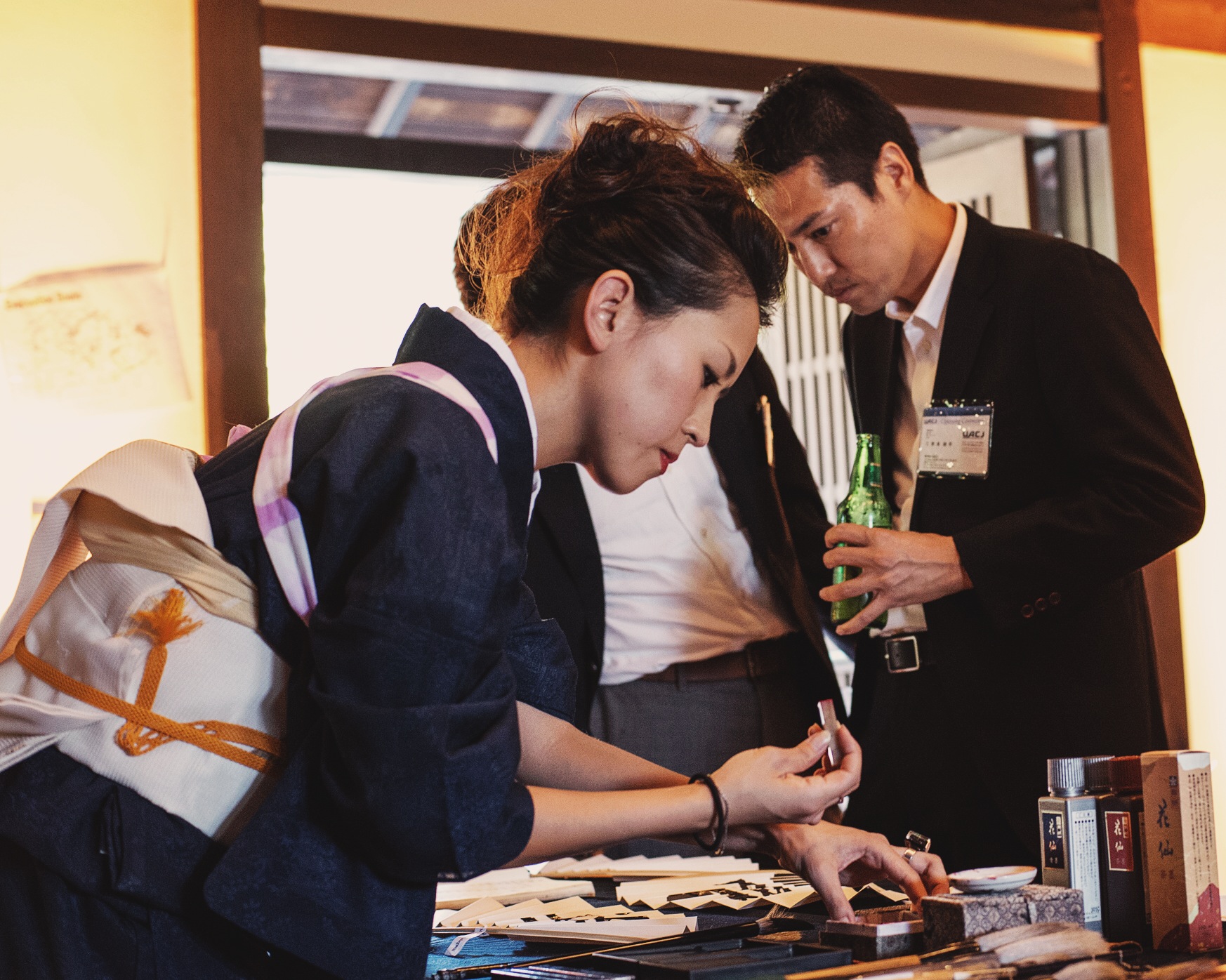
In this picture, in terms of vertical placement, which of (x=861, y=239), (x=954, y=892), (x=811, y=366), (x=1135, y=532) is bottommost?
(x=954, y=892)

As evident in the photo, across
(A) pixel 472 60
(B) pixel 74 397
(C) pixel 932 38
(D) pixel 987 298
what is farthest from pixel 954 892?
(C) pixel 932 38

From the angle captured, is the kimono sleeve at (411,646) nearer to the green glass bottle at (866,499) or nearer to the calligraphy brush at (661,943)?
the calligraphy brush at (661,943)

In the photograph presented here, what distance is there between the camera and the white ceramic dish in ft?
3.57

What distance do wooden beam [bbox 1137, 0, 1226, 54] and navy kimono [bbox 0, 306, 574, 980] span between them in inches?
118

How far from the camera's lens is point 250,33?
2.55m

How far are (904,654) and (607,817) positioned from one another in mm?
1088

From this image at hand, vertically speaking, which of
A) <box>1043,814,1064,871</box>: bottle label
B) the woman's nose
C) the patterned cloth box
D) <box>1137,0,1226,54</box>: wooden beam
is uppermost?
<box>1137,0,1226,54</box>: wooden beam

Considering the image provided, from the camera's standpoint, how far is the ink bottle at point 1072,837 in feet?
3.74

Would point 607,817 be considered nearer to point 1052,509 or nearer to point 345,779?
point 345,779

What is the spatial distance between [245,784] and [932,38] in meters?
2.71

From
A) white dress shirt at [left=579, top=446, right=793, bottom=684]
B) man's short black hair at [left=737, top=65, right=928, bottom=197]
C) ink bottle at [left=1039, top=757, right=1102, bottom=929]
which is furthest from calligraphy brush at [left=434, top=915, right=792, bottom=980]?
man's short black hair at [left=737, top=65, right=928, bottom=197]

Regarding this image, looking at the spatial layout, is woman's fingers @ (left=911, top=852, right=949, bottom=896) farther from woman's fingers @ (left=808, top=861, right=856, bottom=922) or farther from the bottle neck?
the bottle neck

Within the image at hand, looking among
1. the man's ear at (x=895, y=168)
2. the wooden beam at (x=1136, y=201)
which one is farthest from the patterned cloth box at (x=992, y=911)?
the wooden beam at (x=1136, y=201)

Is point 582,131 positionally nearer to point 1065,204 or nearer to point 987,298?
point 987,298
